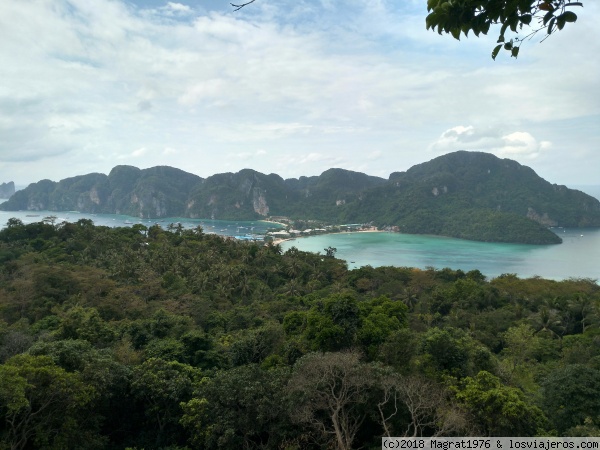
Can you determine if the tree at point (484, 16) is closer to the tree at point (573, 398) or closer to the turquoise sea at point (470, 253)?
the tree at point (573, 398)

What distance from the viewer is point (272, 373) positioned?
8.81 m

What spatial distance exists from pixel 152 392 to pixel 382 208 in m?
104

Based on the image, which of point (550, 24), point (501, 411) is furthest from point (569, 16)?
point (501, 411)

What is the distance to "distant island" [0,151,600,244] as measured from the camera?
308ft

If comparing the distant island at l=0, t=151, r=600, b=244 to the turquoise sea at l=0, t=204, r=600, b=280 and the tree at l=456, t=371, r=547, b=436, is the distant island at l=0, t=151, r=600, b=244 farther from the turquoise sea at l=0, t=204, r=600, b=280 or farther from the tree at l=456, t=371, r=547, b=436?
the tree at l=456, t=371, r=547, b=436

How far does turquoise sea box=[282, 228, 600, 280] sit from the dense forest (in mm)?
28388

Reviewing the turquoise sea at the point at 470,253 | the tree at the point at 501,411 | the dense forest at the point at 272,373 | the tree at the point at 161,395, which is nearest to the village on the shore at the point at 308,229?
the turquoise sea at the point at 470,253

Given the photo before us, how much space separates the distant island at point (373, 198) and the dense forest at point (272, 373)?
232 ft

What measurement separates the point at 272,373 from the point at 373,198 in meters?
107

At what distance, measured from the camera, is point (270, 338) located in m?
13.4

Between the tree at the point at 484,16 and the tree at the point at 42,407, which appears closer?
the tree at the point at 484,16

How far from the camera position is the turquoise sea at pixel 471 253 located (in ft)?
162

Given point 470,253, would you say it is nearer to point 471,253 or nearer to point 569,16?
point 471,253

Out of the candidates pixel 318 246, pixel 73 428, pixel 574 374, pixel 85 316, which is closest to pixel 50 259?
pixel 85 316
